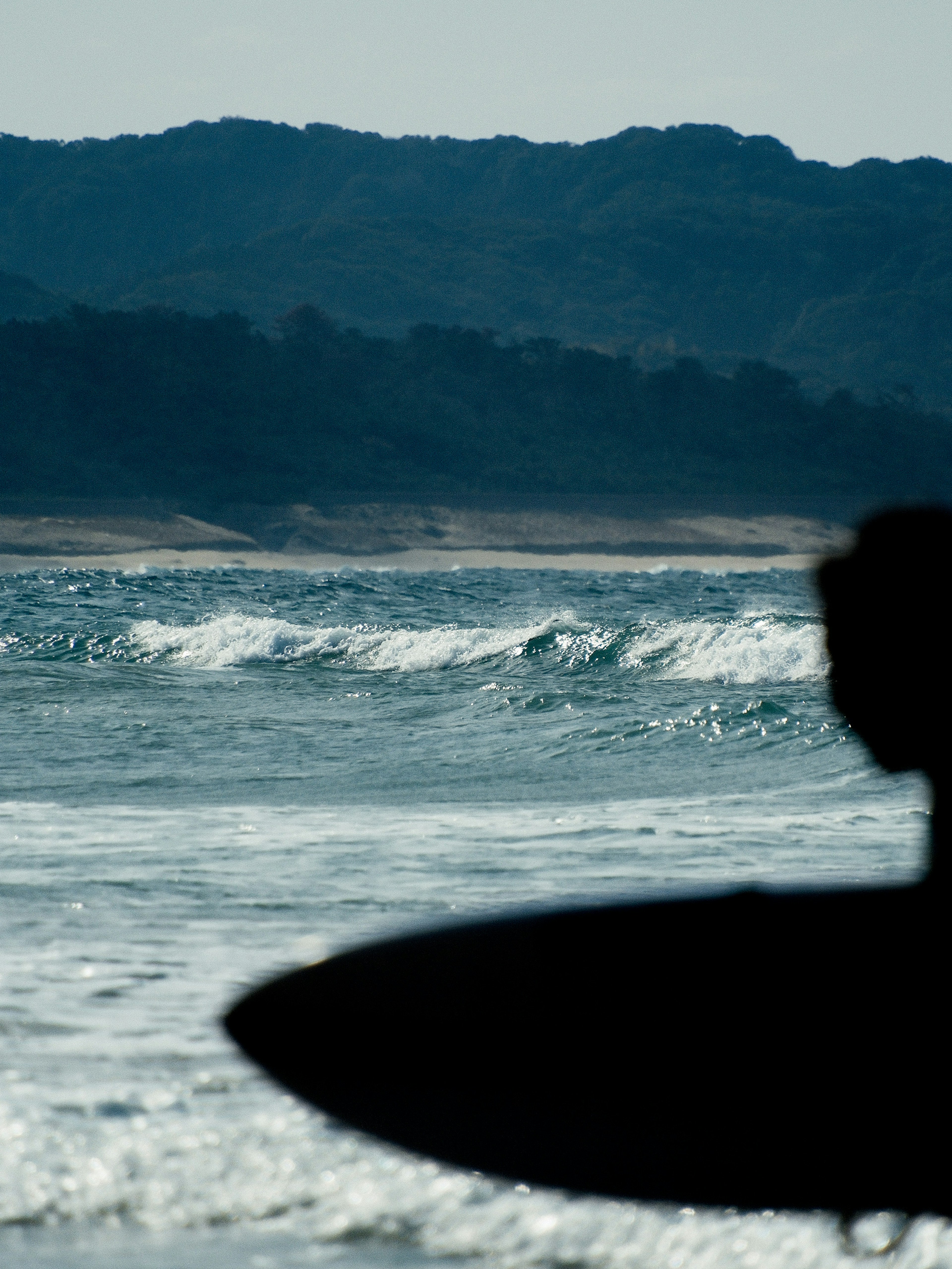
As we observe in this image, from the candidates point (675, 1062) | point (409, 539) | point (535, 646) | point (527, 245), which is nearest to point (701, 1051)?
point (675, 1062)

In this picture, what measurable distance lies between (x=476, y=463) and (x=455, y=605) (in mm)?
59790

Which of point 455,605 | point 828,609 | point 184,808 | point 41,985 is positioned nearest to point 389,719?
point 184,808

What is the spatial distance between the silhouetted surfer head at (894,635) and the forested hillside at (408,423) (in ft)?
258

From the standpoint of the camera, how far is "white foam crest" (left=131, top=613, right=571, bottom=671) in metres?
19.8

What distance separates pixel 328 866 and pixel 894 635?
14.2 ft

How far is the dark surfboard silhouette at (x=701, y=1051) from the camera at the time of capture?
215cm

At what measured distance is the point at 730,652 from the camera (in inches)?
690

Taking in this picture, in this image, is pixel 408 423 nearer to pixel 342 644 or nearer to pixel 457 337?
pixel 457 337

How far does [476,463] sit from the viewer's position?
92438 mm

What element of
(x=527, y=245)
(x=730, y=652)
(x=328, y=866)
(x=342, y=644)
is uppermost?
(x=527, y=245)

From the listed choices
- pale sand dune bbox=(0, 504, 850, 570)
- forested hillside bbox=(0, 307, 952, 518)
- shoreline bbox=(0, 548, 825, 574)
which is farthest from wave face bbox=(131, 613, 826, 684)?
forested hillside bbox=(0, 307, 952, 518)

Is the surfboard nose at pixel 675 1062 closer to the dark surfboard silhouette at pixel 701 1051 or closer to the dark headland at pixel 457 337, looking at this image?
the dark surfboard silhouette at pixel 701 1051

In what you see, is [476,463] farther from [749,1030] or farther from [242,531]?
[749,1030]

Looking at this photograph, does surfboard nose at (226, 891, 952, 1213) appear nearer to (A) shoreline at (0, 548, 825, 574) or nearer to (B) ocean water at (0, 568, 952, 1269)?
(B) ocean water at (0, 568, 952, 1269)
